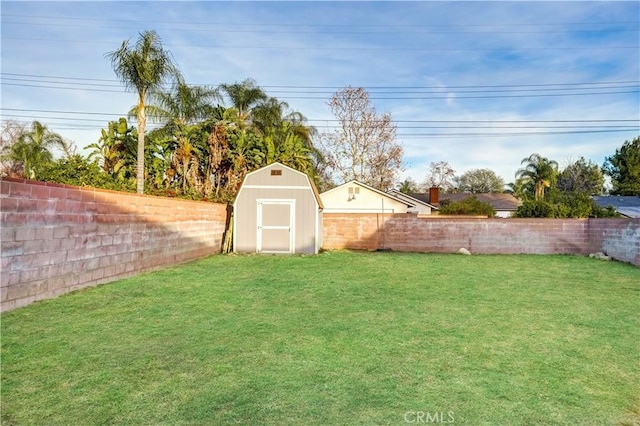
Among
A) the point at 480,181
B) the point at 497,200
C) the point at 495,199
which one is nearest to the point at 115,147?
the point at 497,200

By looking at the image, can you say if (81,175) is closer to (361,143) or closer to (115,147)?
(115,147)

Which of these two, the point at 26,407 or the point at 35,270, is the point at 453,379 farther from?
the point at 35,270

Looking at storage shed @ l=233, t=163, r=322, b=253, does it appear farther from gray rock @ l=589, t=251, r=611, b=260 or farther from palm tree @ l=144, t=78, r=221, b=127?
gray rock @ l=589, t=251, r=611, b=260

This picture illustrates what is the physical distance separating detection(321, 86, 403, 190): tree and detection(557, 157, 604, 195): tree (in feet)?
72.6

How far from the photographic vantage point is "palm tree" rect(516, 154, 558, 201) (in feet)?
109

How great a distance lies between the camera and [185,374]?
9.17 feet

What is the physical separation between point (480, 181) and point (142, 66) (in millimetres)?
44647

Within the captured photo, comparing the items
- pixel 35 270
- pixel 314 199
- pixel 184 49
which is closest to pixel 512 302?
pixel 35 270

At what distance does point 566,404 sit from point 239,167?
1717 centimetres

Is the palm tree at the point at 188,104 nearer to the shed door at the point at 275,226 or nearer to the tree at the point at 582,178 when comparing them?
the shed door at the point at 275,226

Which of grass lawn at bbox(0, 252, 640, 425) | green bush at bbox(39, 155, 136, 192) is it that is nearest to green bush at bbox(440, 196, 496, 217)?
grass lawn at bbox(0, 252, 640, 425)

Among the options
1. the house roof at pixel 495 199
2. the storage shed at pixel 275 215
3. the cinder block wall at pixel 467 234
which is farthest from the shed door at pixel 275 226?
the house roof at pixel 495 199

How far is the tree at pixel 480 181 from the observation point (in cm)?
4694

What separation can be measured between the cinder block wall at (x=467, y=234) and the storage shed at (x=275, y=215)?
2.20m
